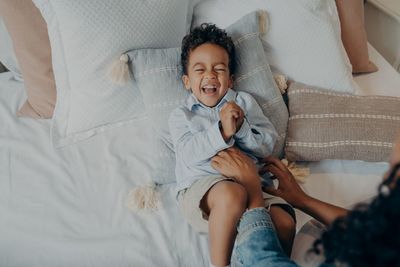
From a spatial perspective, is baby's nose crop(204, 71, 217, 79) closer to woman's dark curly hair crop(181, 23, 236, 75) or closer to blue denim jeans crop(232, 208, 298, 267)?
woman's dark curly hair crop(181, 23, 236, 75)

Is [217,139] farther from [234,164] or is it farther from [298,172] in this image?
[298,172]

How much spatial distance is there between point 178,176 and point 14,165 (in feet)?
A: 1.71

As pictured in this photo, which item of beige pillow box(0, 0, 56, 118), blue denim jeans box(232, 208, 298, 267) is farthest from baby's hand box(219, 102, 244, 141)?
beige pillow box(0, 0, 56, 118)

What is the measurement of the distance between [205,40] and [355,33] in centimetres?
69

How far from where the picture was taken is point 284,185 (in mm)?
969

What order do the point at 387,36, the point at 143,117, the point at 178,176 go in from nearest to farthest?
the point at 178,176
the point at 143,117
the point at 387,36

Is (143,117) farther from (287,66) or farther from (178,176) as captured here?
(287,66)

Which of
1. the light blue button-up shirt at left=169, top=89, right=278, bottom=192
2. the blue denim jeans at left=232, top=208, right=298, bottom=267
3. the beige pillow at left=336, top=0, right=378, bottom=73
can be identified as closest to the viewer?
the blue denim jeans at left=232, top=208, right=298, bottom=267

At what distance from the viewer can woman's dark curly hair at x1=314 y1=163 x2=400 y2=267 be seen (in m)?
0.35

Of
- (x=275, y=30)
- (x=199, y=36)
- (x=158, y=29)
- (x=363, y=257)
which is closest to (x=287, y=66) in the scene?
(x=275, y=30)

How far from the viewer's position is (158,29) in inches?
42.5

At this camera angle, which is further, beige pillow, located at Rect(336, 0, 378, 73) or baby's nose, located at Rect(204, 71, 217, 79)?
beige pillow, located at Rect(336, 0, 378, 73)

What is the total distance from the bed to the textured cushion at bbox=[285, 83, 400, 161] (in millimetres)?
70

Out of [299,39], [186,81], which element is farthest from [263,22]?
[186,81]
